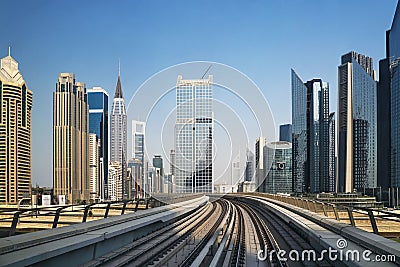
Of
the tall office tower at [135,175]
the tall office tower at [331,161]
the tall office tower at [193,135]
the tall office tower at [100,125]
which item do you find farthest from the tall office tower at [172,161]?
the tall office tower at [331,161]

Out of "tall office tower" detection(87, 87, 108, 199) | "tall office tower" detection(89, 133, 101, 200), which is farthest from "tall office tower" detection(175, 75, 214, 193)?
"tall office tower" detection(89, 133, 101, 200)

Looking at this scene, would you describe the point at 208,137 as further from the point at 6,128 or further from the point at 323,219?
the point at 323,219

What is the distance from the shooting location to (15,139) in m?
15.1

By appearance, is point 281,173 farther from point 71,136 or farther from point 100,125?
point 71,136

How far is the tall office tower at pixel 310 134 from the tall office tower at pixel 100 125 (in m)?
43.3

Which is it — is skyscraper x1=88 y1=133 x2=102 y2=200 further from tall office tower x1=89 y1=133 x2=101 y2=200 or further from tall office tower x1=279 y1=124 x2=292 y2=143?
tall office tower x1=279 y1=124 x2=292 y2=143

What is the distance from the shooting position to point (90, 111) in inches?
2680

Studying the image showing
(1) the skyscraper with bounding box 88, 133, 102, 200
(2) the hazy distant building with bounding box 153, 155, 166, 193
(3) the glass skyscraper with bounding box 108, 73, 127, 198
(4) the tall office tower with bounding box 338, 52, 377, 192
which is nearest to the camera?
(2) the hazy distant building with bounding box 153, 155, 166, 193

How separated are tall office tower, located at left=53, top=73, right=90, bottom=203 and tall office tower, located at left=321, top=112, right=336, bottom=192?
6624cm

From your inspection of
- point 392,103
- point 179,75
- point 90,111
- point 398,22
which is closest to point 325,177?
point 392,103

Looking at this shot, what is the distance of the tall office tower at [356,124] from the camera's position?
107 m

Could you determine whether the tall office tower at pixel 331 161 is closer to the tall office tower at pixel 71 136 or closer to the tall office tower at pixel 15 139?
the tall office tower at pixel 71 136

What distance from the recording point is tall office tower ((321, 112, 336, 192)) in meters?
108

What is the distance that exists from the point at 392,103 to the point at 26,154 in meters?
107
